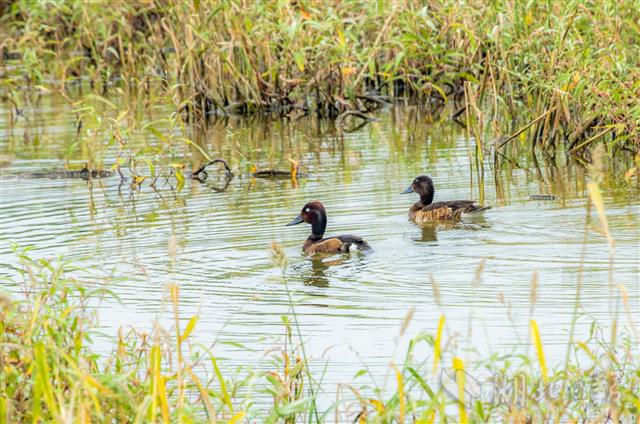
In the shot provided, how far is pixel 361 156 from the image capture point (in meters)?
13.3

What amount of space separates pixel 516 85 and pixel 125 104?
633 centimetres

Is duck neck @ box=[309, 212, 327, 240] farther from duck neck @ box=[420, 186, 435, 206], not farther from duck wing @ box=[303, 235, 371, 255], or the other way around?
duck neck @ box=[420, 186, 435, 206]

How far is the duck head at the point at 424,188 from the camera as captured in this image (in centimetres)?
1073

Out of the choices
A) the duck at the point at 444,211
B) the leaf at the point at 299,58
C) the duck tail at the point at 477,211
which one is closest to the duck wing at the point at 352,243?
the duck at the point at 444,211

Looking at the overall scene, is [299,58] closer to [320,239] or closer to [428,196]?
[428,196]

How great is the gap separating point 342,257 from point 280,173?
3393mm

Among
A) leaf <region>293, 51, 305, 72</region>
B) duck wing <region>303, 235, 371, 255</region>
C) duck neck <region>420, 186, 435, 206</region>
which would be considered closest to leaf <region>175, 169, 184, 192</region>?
duck neck <region>420, 186, 435, 206</region>

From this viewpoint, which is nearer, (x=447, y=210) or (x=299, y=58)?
(x=447, y=210)

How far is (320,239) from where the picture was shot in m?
9.64

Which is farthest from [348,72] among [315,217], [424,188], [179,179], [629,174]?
[315,217]

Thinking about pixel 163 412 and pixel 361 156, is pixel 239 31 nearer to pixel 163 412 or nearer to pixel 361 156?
→ pixel 361 156

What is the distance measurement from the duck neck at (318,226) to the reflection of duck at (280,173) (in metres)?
2.39

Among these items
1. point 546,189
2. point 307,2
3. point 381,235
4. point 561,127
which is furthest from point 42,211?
point 307,2

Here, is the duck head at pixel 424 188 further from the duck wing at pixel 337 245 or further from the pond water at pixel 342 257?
the duck wing at pixel 337 245
